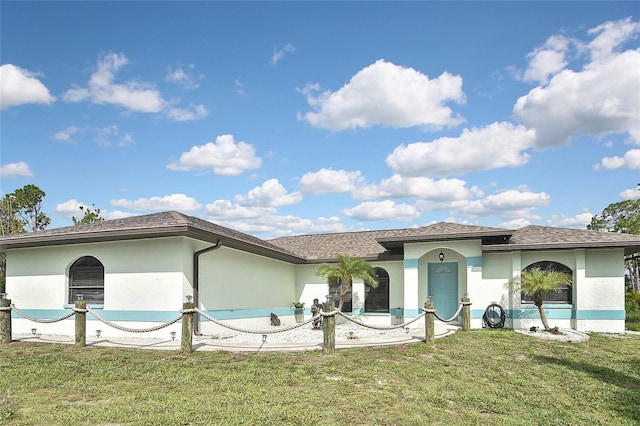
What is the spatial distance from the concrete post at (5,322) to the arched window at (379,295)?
479 inches

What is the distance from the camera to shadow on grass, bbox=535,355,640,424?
24.3 ft

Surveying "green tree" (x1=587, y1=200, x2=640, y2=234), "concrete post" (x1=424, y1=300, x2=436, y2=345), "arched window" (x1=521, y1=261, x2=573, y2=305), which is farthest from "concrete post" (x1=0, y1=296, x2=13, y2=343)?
"green tree" (x1=587, y1=200, x2=640, y2=234)

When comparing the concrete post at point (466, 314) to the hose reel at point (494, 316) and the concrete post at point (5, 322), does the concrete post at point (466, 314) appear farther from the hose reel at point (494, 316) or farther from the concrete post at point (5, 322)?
Answer: the concrete post at point (5, 322)

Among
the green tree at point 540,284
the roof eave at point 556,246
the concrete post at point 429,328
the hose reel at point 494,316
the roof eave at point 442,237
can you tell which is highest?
the roof eave at point 442,237

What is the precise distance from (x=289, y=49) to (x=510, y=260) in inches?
411

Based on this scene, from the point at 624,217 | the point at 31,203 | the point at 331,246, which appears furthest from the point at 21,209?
the point at 624,217

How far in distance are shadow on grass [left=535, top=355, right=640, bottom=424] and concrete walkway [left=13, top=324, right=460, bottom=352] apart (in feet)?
11.4

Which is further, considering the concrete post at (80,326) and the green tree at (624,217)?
the green tree at (624,217)

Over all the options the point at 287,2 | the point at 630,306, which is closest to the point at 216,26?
the point at 287,2

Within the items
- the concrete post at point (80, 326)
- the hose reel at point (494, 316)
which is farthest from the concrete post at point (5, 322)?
the hose reel at point (494, 316)

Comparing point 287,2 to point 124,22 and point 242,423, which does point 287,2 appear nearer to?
point 124,22

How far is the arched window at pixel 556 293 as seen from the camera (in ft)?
54.9

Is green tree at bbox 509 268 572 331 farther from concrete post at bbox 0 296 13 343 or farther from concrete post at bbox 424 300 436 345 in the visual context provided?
concrete post at bbox 0 296 13 343

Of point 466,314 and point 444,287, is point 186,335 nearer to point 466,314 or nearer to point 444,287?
point 466,314
